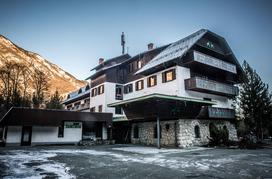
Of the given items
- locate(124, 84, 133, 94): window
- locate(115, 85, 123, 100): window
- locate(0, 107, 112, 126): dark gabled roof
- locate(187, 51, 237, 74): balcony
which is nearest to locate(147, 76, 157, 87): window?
locate(124, 84, 133, 94): window

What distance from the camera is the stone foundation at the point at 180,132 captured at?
21344mm

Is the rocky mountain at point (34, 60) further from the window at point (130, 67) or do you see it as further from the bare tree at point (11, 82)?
the window at point (130, 67)

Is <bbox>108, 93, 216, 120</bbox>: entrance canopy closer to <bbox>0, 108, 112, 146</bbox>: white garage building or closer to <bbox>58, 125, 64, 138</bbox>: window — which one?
<bbox>0, 108, 112, 146</bbox>: white garage building

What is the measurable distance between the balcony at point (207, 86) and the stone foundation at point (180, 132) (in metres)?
3.77

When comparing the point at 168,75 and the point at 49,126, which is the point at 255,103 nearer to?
the point at 168,75

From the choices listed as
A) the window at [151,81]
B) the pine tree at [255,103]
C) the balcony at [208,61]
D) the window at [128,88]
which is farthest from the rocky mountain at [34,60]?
the pine tree at [255,103]

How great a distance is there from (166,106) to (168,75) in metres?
6.09

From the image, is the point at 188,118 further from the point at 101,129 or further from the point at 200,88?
the point at 101,129

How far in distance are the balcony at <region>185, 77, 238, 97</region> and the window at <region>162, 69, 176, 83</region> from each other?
5.58 feet

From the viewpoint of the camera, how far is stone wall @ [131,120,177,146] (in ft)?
72.3

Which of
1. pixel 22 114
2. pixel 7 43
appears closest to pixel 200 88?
pixel 22 114

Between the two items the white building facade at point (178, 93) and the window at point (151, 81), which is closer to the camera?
the white building facade at point (178, 93)

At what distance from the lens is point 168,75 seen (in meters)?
24.9

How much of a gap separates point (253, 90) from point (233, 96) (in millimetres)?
2653
